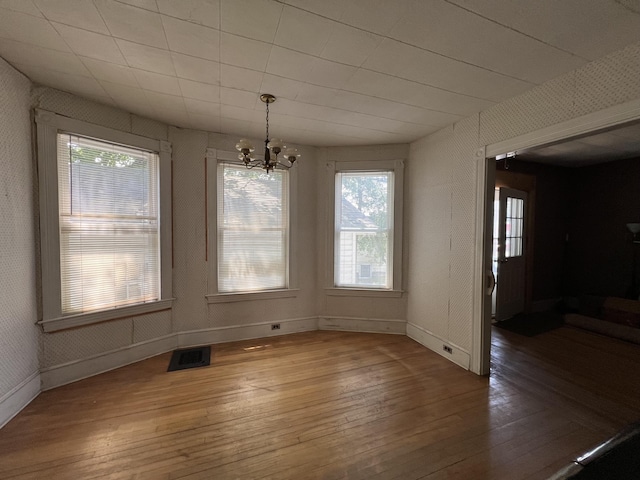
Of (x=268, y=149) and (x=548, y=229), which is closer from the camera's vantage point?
Result: (x=268, y=149)

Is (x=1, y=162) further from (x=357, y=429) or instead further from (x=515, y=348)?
(x=515, y=348)

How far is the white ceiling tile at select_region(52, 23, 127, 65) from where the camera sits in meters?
1.67

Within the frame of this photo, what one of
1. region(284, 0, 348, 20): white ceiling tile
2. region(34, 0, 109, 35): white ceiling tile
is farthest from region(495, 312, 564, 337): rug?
region(34, 0, 109, 35): white ceiling tile

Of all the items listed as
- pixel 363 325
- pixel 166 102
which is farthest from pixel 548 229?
pixel 166 102

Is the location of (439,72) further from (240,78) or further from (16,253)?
(16,253)

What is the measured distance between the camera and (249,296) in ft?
12.0

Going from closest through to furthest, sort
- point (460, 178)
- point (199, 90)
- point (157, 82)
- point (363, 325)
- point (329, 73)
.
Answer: point (329, 73) → point (157, 82) → point (199, 90) → point (460, 178) → point (363, 325)

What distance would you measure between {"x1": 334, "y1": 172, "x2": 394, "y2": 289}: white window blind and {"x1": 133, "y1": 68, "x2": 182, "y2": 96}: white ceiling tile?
2228 mm

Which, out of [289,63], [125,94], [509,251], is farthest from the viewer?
[509,251]

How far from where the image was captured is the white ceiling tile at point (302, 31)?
1.51 meters

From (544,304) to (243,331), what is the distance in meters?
5.43

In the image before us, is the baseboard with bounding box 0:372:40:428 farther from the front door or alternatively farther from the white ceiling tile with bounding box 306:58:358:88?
the front door

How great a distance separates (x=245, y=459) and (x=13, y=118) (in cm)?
304

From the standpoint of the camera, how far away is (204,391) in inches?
96.8
